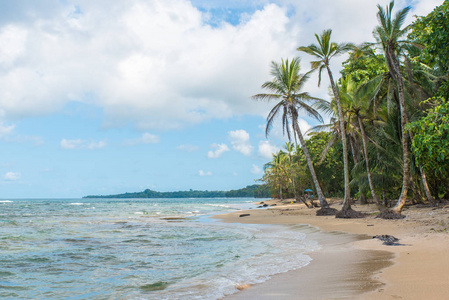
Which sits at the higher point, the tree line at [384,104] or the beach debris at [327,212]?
the tree line at [384,104]

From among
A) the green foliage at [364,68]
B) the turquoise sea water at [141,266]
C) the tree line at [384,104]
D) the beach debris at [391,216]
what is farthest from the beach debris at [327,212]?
the turquoise sea water at [141,266]

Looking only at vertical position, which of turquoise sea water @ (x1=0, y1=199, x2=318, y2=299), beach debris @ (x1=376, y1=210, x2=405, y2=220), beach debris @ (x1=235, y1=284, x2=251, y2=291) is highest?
beach debris @ (x1=376, y1=210, x2=405, y2=220)

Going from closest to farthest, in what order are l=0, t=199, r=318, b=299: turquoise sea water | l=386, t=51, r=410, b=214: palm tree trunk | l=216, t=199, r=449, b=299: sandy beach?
1. l=216, t=199, r=449, b=299: sandy beach
2. l=0, t=199, r=318, b=299: turquoise sea water
3. l=386, t=51, r=410, b=214: palm tree trunk

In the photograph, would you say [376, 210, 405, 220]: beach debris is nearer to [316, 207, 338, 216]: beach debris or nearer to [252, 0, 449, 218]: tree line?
[252, 0, 449, 218]: tree line

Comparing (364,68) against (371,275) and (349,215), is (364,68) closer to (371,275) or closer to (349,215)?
(349,215)

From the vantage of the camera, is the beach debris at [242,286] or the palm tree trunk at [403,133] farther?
the palm tree trunk at [403,133]

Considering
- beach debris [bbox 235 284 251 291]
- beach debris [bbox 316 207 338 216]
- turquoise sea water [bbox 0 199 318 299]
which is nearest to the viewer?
beach debris [bbox 235 284 251 291]

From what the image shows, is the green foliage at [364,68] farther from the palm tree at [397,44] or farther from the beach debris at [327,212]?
the beach debris at [327,212]

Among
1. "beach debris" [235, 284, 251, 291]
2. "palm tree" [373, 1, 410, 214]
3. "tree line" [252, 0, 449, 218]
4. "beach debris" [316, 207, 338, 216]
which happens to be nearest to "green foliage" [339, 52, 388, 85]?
"tree line" [252, 0, 449, 218]

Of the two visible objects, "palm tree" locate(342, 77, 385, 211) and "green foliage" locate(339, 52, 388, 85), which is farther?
"green foliage" locate(339, 52, 388, 85)

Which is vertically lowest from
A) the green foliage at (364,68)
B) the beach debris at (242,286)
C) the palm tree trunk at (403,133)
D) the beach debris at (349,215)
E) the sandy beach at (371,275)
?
A: the beach debris at (242,286)

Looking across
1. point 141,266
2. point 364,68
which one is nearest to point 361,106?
point 364,68

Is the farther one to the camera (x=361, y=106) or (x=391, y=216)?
(x=361, y=106)

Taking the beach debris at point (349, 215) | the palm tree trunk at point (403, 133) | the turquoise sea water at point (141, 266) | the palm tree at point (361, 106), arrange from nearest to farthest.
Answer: the turquoise sea water at point (141, 266) < the palm tree trunk at point (403, 133) < the beach debris at point (349, 215) < the palm tree at point (361, 106)
